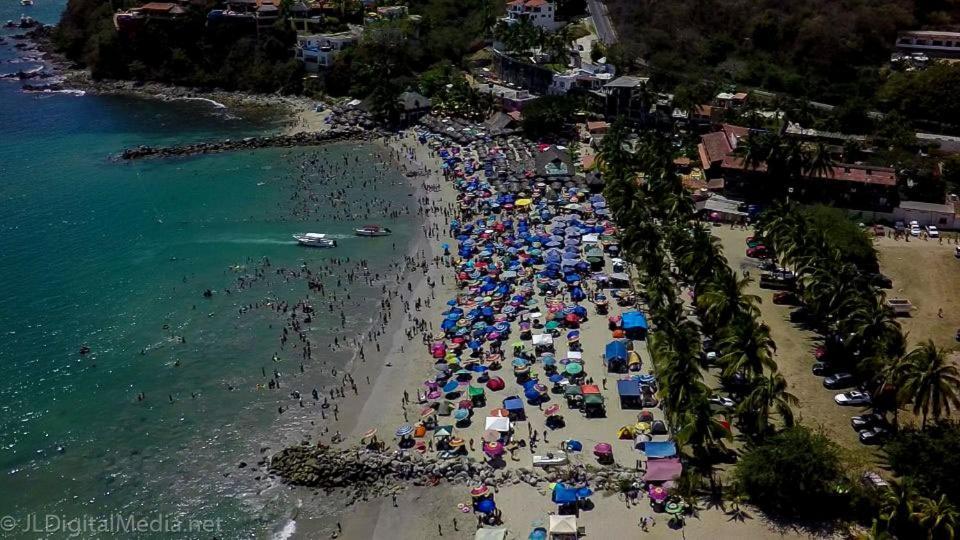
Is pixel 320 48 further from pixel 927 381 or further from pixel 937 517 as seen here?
pixel 937 517

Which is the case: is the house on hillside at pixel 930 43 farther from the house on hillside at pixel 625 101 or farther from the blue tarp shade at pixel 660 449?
the blue tarp shade at pixel 660 449

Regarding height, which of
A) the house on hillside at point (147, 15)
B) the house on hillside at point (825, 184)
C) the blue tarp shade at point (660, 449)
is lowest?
the blue tarp shade at point (660, 449)

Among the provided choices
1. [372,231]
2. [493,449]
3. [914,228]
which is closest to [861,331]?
[493,449]

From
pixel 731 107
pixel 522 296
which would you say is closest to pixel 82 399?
pixel 522 296

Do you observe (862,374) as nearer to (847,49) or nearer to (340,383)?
(340,383)

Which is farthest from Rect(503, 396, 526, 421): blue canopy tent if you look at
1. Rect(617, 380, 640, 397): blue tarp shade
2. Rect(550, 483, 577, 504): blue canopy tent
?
Rect(550, 483, 577, 504): blue canopy tent

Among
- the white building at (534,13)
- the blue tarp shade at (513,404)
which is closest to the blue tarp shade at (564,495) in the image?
the blue tarp shade at (513,404)

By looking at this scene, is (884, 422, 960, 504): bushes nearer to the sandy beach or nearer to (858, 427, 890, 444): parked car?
(858, 427, 890, 444): parked car
